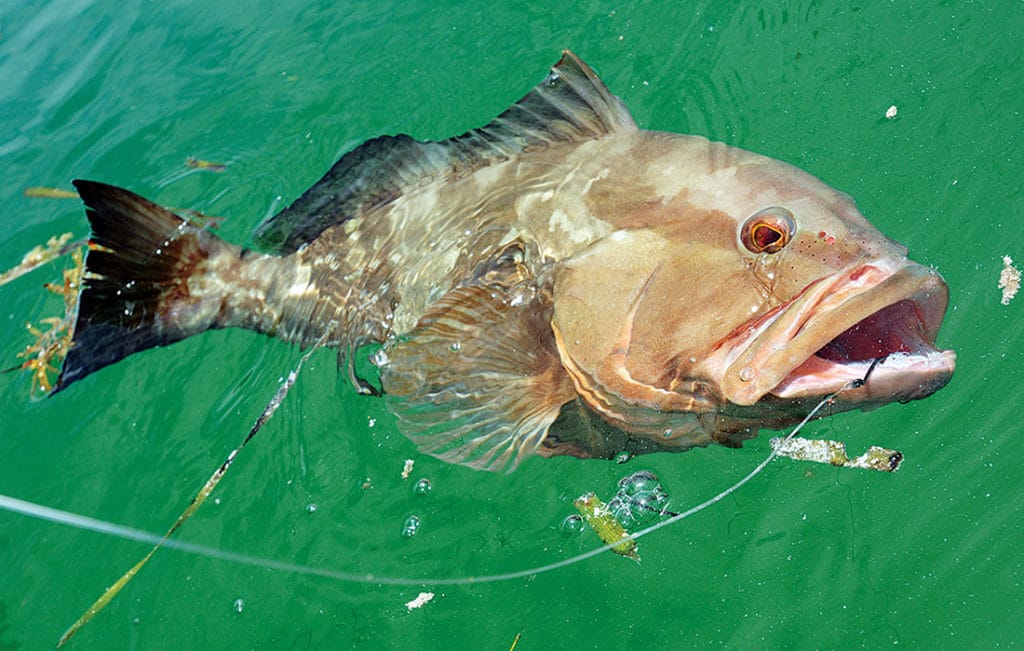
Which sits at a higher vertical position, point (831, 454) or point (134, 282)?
point (134, 282)

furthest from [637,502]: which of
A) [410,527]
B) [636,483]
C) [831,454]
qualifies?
[410,527]

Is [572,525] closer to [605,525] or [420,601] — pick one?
[605,525]

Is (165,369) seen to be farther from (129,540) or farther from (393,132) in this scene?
(393,132)

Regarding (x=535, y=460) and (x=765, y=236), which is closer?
(x=765, y=236)

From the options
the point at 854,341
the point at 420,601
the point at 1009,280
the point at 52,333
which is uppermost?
the point at 854,341

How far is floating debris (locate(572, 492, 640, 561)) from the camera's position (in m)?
3.76

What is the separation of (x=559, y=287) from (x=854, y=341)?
3.15ft

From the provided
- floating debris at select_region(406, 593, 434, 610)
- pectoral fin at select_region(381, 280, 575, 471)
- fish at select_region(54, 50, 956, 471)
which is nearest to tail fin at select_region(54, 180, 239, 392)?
fish at select_region(54, 50, 956, 471)

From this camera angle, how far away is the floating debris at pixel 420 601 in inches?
151

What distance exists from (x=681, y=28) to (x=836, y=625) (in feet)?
10.9

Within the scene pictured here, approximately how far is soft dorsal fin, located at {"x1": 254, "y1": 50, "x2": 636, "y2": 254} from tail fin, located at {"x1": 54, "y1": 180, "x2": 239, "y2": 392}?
347 mm

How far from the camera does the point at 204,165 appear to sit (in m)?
5.16

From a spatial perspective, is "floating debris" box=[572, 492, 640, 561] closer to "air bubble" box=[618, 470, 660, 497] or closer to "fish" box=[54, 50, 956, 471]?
"air bubble" box=[618, 470, 660, 497]

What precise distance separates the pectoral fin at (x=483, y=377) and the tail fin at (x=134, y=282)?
3.66 feet
